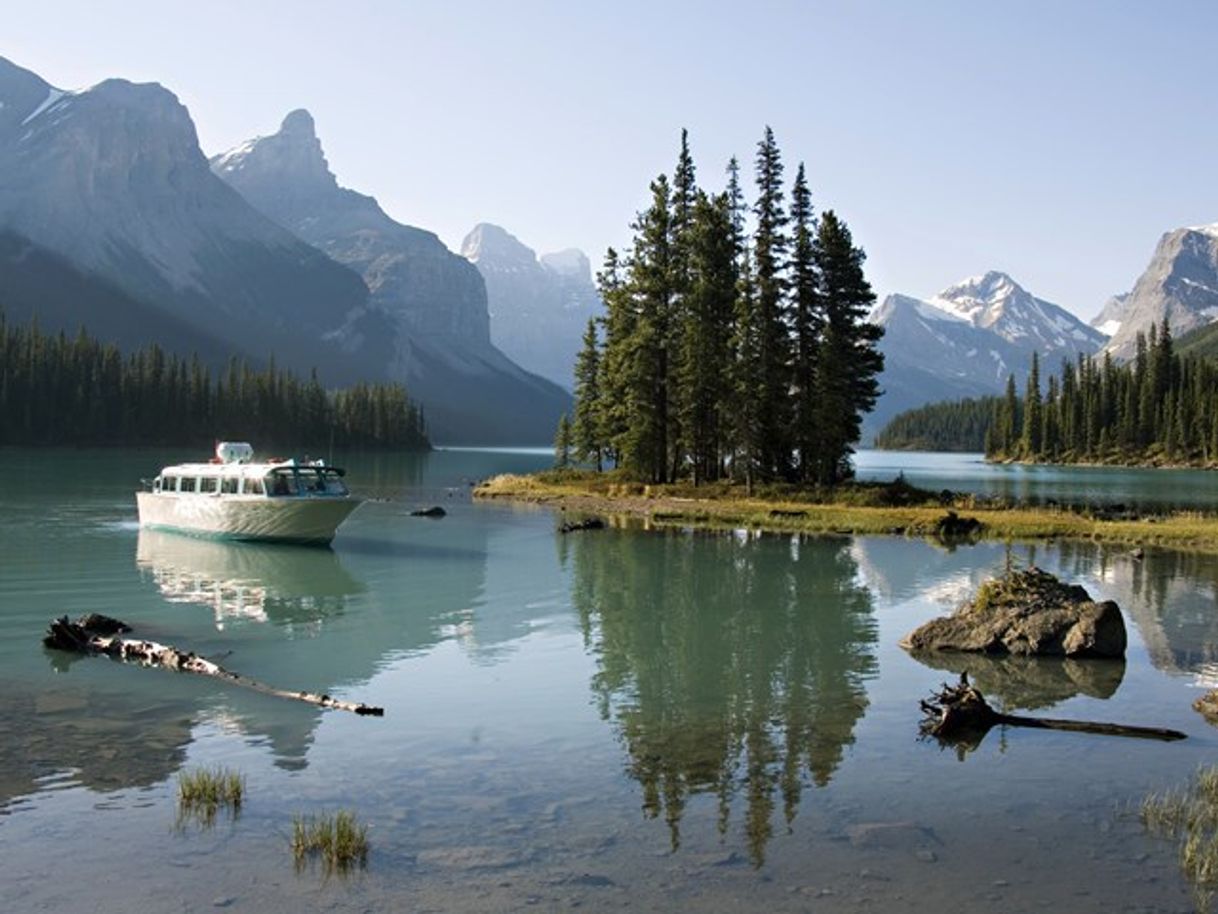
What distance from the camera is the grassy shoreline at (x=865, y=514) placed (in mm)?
54844

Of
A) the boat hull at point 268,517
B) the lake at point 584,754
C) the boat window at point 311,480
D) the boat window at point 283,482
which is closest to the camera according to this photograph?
the lake at point 584,754

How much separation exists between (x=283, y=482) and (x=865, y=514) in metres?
31.1

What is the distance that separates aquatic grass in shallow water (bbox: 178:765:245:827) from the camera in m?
13.7

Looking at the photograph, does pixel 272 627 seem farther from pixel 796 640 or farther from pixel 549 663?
pixel 796 640

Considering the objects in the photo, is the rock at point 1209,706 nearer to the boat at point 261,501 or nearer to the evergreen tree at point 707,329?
the boat at point 261,501

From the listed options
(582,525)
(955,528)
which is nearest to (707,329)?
(582,525)

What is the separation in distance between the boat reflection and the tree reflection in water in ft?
27.8

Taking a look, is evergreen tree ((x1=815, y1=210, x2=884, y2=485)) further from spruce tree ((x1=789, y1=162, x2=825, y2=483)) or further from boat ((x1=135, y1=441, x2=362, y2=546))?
boat ((x1=135, y1=441, x2=362, y2=546))

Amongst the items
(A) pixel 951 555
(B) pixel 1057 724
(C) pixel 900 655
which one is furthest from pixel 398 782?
(A) pixel 951 555

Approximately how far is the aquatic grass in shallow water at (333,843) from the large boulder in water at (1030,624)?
17.2m

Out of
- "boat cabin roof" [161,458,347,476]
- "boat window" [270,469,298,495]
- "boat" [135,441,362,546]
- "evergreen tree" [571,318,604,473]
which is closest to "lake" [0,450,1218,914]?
"boat" [135,441,362,546]

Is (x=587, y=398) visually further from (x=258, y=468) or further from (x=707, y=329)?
(x=258, y=468)

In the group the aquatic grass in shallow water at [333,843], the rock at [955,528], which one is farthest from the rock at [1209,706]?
the rock at [955,528]

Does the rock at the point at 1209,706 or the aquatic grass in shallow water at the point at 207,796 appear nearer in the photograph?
the aquatic grass in shallow water at the point at 207,796
